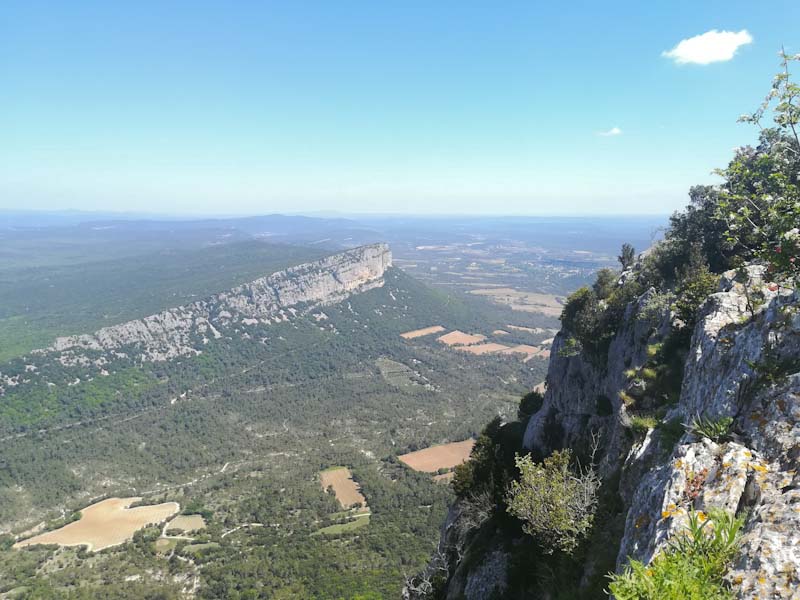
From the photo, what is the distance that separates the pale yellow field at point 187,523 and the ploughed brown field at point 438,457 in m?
43.2

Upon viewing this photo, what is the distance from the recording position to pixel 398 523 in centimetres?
7206

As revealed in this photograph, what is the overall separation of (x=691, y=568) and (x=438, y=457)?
9957 cm

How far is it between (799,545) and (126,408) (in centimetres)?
15602

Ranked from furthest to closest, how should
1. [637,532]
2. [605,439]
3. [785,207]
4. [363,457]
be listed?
[363,457] → [605,439] → [785,207] → [637,532]

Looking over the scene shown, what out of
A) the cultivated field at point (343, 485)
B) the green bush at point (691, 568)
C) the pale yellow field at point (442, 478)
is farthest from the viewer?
the pale yellow field at point (442, 478)

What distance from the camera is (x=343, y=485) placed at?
89562 millimetres

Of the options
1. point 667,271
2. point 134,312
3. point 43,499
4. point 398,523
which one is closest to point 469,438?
point 398,523

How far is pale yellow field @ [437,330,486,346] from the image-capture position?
615ft

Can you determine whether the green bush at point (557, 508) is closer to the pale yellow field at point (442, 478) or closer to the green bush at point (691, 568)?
the green bush at point (691, 568)

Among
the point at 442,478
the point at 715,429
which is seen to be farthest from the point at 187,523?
the point at 715,429

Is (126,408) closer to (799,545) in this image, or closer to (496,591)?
(496,591)

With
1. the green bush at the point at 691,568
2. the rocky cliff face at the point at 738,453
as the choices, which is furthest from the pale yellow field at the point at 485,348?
the green bush at the point at 691,568

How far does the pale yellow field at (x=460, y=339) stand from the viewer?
615ft

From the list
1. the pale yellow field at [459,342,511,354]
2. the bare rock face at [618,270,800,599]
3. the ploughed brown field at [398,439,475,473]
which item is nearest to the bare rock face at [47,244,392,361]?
the pale yellow field at [459,342,511,354]
